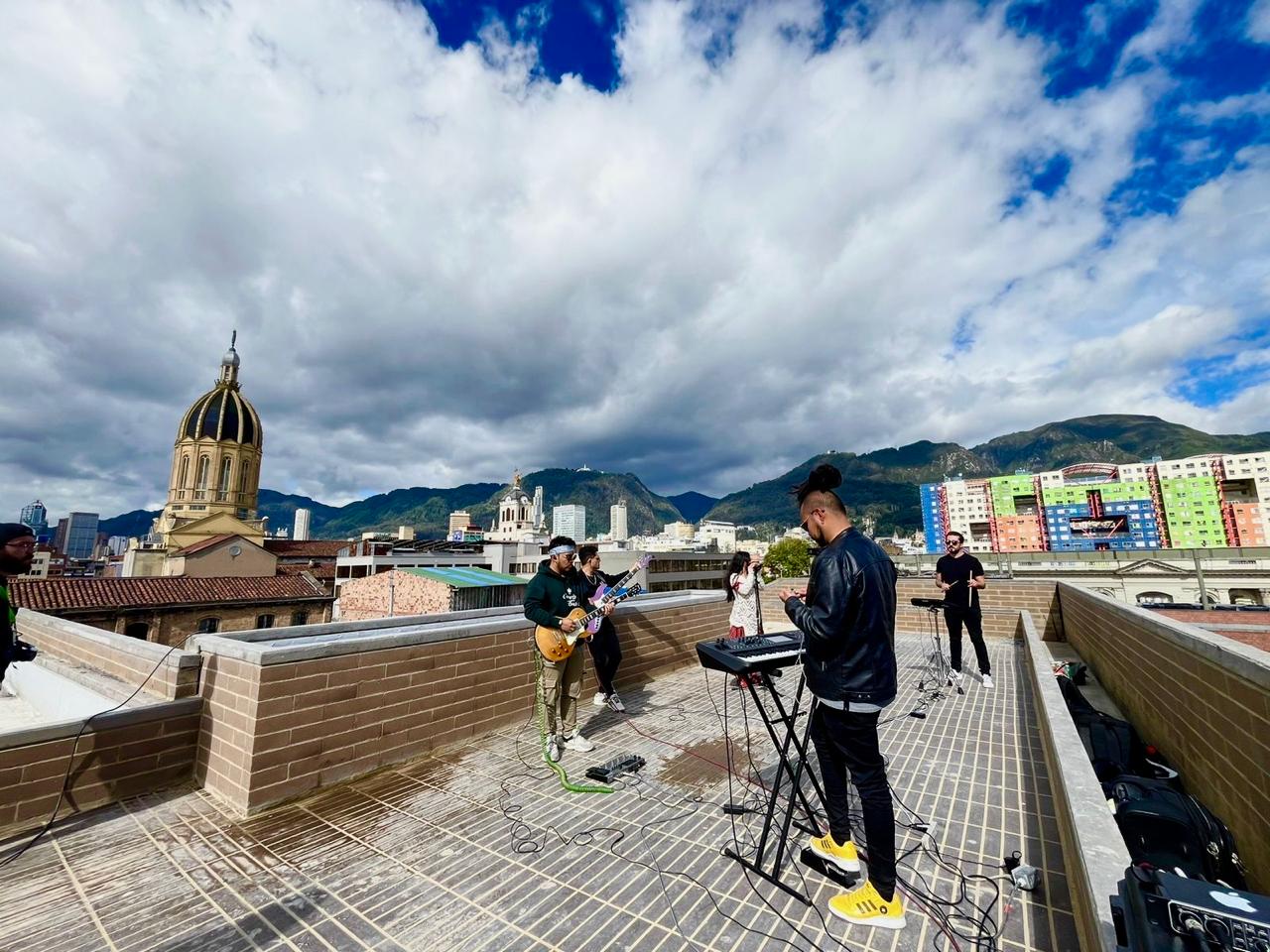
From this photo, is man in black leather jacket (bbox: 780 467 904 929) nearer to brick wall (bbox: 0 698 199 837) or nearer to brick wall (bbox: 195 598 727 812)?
brick wall (bbox: 195 598 727 812)

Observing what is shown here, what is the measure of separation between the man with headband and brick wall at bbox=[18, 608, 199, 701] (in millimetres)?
2645

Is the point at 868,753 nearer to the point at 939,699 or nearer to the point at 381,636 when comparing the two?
the point at 381,636

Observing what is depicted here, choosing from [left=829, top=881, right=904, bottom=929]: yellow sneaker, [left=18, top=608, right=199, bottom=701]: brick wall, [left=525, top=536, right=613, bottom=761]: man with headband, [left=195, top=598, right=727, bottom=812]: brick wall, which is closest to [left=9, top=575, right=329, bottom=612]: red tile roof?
[left=18, top=608, right=199, bottom=701]: brick wall

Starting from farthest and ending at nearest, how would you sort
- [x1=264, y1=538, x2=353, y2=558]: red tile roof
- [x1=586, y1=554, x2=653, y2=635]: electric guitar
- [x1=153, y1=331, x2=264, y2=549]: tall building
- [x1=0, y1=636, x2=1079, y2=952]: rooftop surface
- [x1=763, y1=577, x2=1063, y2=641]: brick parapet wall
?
1. [x1=153, y1=331, x2=264, y2=549]: tall building
2. [x1=264, y1=538, x2=353, y2=558]: red tile roof
3. [x1=763, y1=577, x2=1063, y2=641]: brick parapet wall
4. [x1=586, y1=554, x2=653, y2=635]: electric guitar
5. [x1=0, y1=636, x2=1079, y2=952]: rooftop surface

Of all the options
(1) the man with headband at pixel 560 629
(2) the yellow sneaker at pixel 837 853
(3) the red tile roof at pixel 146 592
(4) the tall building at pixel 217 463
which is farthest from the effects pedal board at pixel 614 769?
(4) the tall building at pixel 217 463

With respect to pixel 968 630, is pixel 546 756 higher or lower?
lower

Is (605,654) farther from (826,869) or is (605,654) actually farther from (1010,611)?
(1010,611)

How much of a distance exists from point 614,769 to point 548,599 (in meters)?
1.48

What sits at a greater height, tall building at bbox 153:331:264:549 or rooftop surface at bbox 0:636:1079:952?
tall building at bbox 153:331:264:549

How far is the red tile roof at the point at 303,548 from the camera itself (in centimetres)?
A: 5740

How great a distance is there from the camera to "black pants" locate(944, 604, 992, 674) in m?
6.43

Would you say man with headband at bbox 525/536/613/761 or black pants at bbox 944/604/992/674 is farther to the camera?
black pants at bbox 944/604/992/674

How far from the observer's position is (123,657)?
4691mm

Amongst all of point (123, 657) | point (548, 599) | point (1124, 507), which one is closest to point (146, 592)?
point (123, 657)
